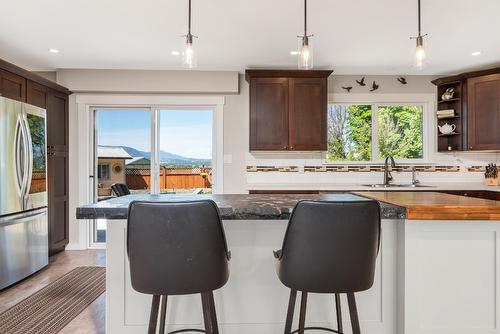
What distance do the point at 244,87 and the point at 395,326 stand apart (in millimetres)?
3388

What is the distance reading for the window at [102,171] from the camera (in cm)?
456

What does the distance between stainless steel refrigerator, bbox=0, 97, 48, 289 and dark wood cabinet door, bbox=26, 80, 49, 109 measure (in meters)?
0.20

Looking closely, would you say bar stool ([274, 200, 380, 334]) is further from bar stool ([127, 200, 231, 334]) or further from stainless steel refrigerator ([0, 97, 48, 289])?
stainless steel refrigerator ([0, 97, 48, 289])

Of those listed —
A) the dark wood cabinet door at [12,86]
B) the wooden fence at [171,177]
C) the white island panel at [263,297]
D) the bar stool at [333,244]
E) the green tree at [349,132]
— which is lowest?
the white island panel at [263,297]

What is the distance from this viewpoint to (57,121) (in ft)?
13.6

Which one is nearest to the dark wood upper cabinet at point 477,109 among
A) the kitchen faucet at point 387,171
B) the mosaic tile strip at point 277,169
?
the kitchen faucet at point 387,171

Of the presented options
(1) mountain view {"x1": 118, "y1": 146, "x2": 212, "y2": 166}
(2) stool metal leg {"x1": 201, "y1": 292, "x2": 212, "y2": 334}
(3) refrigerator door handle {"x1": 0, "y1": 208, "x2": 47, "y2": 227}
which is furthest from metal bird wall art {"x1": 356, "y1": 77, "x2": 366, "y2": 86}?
(3) refrigerator door handle {"x1": 0, "y1": 208, "x2": 47, "y2": 227}

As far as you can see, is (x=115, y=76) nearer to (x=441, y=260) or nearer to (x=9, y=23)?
(x=9, y=23)

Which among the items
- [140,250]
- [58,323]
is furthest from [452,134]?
[58,323]

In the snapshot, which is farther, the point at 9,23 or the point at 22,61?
the point at 22,61

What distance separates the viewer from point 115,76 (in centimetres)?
430

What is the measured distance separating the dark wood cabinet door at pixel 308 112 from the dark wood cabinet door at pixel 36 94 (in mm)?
2903

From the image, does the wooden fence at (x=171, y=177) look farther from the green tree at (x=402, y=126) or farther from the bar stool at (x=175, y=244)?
the bar stool at (x=175, y=244)

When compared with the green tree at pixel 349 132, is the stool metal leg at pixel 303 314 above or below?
below
